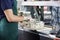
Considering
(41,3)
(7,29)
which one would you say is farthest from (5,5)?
(41,3)

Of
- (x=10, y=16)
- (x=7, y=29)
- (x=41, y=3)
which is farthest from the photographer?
(x=41, y=3)

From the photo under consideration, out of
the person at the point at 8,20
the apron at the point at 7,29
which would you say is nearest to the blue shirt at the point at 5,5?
the person at the point at 8,20

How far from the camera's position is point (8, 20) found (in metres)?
1.95

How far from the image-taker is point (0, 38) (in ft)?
6.64

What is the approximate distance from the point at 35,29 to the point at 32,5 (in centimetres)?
35

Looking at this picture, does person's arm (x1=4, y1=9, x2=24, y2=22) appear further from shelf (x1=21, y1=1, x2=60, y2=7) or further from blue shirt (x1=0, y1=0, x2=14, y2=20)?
shelf (x1=21, y1=1, x2=60, y2=7)

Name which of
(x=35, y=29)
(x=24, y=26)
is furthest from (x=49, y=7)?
(x=24, y=26)

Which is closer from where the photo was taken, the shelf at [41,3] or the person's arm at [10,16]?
the person's arm at [10,16]

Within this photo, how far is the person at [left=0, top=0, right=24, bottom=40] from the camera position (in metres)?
1.92

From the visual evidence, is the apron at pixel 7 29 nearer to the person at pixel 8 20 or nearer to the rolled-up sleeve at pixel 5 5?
the person at pixel 8 20

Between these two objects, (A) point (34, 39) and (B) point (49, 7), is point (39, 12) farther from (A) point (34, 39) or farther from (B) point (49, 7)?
(A) point (34, 39)

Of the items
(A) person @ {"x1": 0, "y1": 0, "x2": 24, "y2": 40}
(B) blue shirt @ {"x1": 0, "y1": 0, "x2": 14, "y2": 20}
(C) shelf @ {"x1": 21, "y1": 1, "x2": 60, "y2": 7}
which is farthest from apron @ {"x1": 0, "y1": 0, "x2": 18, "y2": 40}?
(C) shelf @ {"x1": 21, "y1": 1, "x2": 60, "y2": 7}

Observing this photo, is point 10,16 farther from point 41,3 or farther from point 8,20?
point 41,3

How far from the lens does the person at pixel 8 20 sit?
192 cm
